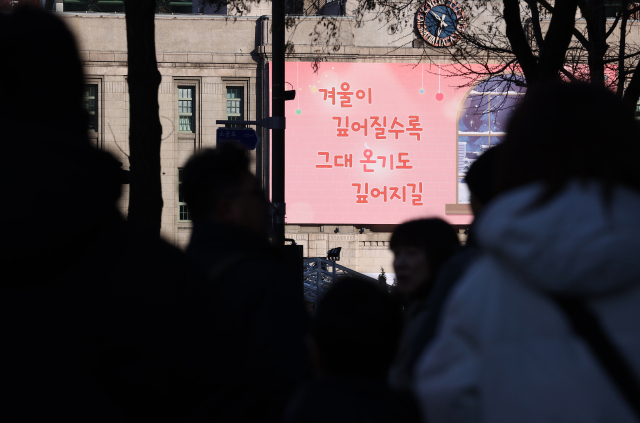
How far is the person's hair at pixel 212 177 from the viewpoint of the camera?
2451mm

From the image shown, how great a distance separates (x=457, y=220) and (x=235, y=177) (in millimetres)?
25747

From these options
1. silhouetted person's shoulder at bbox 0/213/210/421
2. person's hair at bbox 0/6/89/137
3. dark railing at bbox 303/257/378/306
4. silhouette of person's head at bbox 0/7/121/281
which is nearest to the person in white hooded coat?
silhouetted person's shoulder at bbox 0/213/210/421

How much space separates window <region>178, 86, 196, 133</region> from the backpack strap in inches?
1090

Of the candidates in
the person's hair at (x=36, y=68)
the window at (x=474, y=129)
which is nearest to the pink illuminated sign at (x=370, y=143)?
the window at (x=474, y=129)

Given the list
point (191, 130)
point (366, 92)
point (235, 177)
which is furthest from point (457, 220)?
point (235, 177)

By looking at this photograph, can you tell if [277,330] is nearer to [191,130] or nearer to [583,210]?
[583,210]

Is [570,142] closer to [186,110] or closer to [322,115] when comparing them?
[322,115]

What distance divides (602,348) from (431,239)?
1.54m

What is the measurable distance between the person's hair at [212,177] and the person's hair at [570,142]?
3.95 ft

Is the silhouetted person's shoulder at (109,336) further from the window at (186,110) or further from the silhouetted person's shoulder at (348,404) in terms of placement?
the window at (186,110)

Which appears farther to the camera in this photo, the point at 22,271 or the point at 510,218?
the point at 510,218

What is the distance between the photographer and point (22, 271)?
113 centimetres

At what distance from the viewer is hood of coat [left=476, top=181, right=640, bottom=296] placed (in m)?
1.23

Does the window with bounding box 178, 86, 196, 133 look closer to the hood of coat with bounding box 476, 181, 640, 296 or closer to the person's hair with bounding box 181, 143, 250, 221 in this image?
the person's hair with bounding box 181, 143, 250, 221
